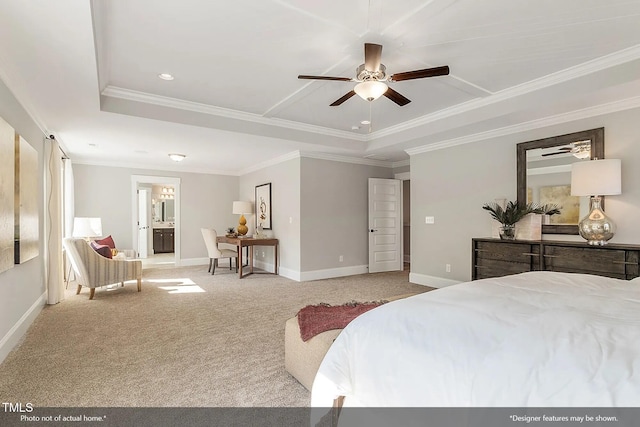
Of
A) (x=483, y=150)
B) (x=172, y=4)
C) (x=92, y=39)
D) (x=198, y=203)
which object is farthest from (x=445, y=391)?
(x=198, y=203)

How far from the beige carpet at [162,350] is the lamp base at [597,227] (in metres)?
2.50

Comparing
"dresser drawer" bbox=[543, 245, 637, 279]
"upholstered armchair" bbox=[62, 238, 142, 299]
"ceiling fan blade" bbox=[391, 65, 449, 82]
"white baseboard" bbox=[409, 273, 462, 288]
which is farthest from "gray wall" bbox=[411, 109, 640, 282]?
"upholstered armchair" bbox=[62, 238, 142, 299]

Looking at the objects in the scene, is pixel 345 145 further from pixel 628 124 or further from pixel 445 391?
pixel 445 391

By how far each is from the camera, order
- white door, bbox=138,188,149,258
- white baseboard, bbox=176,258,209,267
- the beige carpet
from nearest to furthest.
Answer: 1. the beige carpet
2. white baseboard, bbox=176,258,209,267
3. white door, bbox=138,188,149,258

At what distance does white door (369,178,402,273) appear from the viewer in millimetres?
6805

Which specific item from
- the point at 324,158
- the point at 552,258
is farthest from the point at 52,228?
the point at 552,258

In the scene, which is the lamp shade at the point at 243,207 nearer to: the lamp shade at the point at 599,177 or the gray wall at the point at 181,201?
the gray wall at the point at 181,201

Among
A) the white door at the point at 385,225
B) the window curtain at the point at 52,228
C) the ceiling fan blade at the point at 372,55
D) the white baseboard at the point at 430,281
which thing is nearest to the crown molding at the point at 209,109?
the window curtain at the point at 52,228

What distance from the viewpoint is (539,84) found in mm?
3480

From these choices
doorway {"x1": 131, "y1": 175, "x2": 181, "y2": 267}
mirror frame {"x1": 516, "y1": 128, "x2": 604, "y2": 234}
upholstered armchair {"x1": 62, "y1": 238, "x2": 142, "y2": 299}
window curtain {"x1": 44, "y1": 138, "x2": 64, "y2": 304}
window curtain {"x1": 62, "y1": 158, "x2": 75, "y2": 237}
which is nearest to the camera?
mirror frame {"x1": 516, "y1": 128, "x2": 604, "y2": 234}

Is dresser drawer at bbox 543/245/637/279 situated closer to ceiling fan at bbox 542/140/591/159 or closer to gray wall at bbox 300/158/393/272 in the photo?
ceiling fan at bbox 542/140/591/159

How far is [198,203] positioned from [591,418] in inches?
327

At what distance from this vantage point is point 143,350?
283 cm

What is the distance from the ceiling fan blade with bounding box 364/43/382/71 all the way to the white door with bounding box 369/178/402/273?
4.27m
